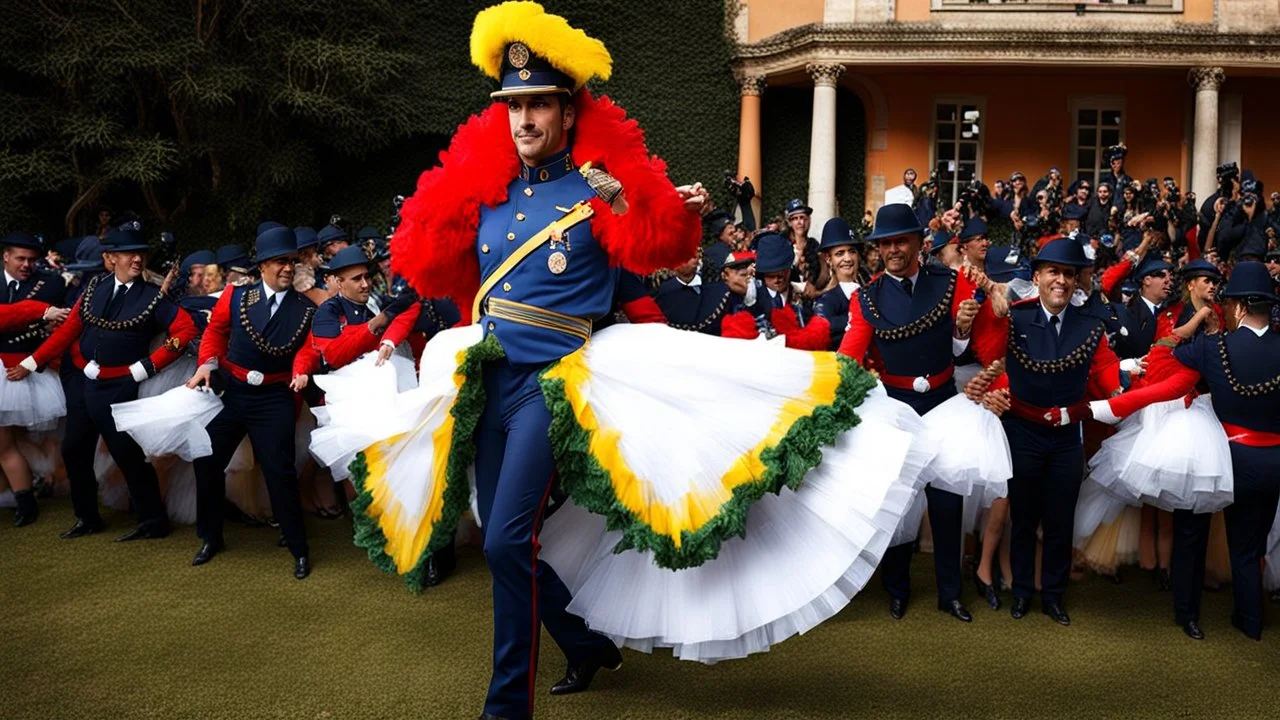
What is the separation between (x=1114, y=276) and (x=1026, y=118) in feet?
50.9

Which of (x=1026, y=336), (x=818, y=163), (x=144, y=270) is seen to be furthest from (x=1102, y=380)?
(x=818, y=163)

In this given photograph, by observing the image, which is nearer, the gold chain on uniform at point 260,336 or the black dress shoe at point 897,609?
the black dress shoe at point 897,609

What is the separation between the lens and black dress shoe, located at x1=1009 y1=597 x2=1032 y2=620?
5.86 m

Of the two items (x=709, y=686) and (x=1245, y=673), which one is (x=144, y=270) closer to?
(x=709, y=686)

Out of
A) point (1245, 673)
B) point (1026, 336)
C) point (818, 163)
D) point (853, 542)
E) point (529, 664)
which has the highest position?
point (818, 163)

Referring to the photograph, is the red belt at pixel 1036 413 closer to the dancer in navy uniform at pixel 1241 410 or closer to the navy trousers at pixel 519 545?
the dancer in navy uniform at pixel 1241 410

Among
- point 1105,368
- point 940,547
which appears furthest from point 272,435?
point 1105,368

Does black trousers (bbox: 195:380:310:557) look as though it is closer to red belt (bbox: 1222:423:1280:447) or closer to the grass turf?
the grass turf

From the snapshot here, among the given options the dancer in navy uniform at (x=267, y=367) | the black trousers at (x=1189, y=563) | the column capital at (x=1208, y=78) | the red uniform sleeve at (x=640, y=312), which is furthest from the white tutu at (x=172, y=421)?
the column capital at (x=1208, y=78)

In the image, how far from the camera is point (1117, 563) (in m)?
6.49

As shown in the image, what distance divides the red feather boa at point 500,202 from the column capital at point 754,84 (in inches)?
740

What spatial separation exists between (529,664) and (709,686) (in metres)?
1.12

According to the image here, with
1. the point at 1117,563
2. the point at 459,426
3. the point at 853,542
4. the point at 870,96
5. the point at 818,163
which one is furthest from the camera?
the point at 870,96

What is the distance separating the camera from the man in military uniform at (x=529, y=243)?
3.93 m
